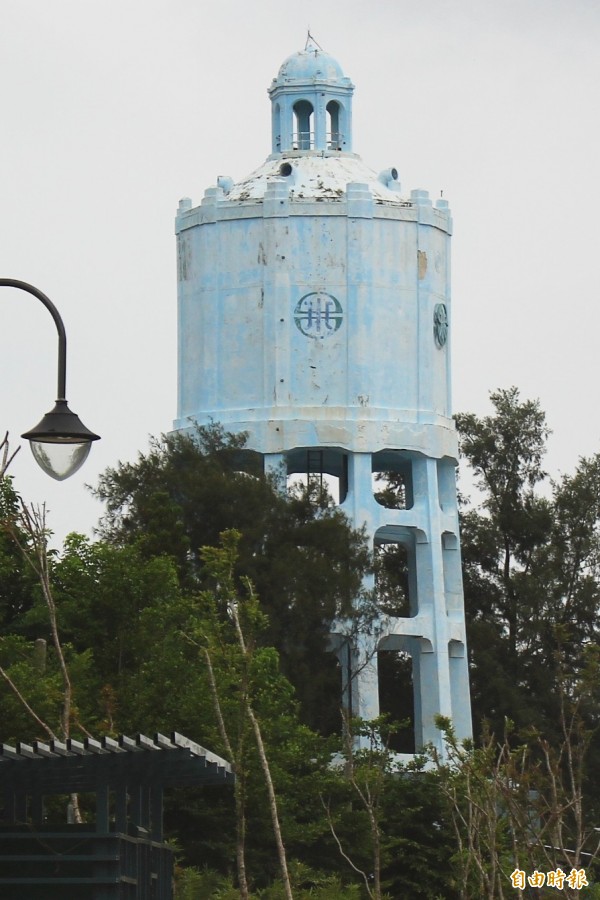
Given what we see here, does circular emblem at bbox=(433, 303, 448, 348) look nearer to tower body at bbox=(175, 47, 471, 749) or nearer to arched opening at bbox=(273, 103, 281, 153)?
tower body at bbox=(175, 47, 471, 749)

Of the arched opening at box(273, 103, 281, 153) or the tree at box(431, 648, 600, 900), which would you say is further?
the arched opening at box(273, 103, 281, 153)

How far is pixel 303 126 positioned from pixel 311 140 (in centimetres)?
53

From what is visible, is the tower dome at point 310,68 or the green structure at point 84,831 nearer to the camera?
the green structure at point 84,831

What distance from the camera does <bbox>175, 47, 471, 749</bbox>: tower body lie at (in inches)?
2584

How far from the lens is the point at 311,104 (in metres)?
69.4

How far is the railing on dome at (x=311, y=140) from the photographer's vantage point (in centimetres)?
6962

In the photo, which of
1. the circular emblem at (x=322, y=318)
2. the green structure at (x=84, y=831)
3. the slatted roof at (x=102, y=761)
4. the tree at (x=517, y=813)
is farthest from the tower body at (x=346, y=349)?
the green structure at (x=84, y=831)

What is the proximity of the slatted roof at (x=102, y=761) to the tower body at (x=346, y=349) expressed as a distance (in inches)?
1422

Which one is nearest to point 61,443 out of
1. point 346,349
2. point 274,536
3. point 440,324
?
point 274,536

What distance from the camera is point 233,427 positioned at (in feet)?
218

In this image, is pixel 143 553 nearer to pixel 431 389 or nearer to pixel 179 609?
pixel 179 609

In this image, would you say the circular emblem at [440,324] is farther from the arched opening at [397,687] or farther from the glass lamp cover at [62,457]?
the glass lamp cover at [62,457]

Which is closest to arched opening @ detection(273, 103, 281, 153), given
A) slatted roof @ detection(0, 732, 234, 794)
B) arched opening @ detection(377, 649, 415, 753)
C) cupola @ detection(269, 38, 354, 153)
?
cupola @ detection(269, 38, 354, 153)

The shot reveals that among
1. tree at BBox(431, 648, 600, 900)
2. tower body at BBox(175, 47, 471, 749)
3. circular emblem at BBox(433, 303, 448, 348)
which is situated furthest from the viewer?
circular emblem at BBox(433, 303, 448, 348)
